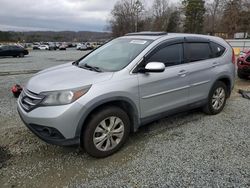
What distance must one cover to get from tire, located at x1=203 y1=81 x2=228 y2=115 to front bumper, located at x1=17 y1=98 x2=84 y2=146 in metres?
2.83

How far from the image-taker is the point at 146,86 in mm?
3570

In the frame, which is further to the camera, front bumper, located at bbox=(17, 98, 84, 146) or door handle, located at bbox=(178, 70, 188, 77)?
door handle, located at bbox=(178, 70, 188, 77)

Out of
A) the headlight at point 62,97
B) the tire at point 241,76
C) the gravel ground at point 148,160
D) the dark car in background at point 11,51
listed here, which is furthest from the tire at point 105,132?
the dark car in background at point 11,51

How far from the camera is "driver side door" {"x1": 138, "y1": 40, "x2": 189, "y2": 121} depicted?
3611 millimetres

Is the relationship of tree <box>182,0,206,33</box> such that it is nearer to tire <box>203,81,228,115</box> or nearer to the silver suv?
tire <box>203,81,228,115</box>

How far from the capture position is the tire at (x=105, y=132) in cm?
316

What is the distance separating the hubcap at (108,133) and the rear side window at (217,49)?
2.59m

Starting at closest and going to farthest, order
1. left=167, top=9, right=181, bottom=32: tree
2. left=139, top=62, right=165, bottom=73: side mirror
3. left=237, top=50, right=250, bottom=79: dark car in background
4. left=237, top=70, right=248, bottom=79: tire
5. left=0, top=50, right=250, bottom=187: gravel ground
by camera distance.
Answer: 1. left=0, top=50, right=250, bottom=187: gravel ground
2. left=139, top=62, right=165, bottom=73: side mirror
3. left=237, top=50, right=250, bottom=79: dark car in background
4. left=237, top=70, right=248, bottom=79: tire
5. left=167, top=9, right=181, bottom=32: tree

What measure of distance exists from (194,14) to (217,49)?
68.9 m

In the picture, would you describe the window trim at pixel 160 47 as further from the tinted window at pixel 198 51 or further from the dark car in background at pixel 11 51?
the dark car in background at pixel 11 51

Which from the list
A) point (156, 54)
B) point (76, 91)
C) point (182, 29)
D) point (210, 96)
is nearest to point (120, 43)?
point (156, 54)

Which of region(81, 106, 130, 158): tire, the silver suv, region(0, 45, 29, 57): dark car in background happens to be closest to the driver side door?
the silver suv

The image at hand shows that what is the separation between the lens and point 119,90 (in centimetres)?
328

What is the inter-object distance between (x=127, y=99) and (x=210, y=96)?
212cm
